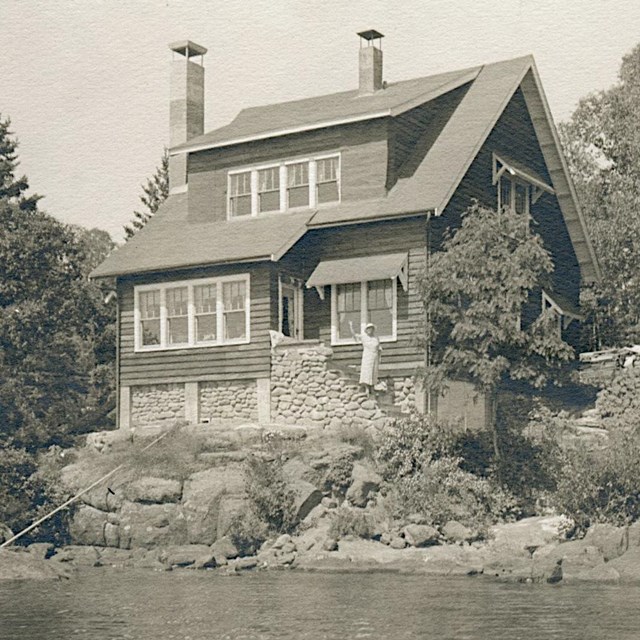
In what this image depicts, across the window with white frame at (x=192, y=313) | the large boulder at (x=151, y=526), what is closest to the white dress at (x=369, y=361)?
the window with white frame at (x=192, y=313)

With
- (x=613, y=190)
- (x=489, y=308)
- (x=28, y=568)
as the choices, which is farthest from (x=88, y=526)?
(x=613, y=190)

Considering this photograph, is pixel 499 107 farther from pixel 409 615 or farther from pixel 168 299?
pixel 409 615

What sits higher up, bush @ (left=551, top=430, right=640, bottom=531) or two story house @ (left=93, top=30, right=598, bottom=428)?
two story house @ (left=93, top=30, right=598, bottom=428)

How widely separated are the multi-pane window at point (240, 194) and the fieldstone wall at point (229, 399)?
209 inches

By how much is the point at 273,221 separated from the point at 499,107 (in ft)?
23.3

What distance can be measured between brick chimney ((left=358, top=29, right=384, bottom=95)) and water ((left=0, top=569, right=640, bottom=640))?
1788cm

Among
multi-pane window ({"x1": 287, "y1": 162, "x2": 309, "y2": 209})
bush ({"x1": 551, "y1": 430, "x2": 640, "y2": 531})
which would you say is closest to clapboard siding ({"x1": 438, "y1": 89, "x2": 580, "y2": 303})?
multi-pane window ({"x1": 287, "y1": 162, "x2": 309, "y2": 209})

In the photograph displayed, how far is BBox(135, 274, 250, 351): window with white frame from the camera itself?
117 feet

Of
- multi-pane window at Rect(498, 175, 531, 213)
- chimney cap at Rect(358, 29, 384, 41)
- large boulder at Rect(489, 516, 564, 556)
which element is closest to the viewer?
large boulder at Rect(489, 516, 564, 556)

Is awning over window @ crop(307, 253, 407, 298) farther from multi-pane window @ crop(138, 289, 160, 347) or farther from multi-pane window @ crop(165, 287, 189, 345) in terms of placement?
Result: multi-pane window @ crop(138, 289, 160, 347)

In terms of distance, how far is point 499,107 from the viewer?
36.5 meters

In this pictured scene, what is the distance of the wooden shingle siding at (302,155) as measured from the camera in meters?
35.6

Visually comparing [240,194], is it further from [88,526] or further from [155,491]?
[88,526]

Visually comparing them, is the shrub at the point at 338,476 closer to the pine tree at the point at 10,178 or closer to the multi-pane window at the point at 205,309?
the multi-pane window at the point at 205,309
